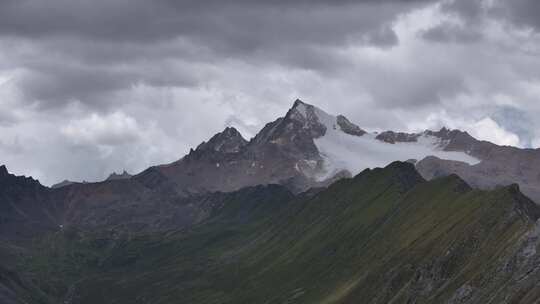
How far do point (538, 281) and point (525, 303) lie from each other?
366 inches

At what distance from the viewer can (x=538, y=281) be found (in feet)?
655

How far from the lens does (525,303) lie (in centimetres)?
19225
